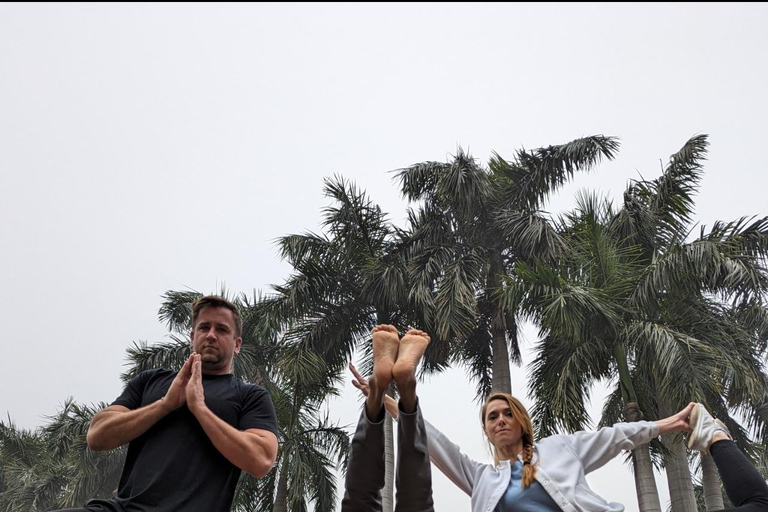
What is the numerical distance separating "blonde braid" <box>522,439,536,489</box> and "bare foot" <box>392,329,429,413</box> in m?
1.01

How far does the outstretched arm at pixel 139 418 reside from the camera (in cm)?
299

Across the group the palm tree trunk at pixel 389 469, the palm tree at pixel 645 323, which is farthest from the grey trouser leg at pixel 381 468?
the palm tree trunk at pixel 389 469

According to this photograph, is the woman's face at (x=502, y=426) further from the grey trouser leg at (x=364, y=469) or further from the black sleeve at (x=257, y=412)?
the black sleeve at (x=257, y=412)

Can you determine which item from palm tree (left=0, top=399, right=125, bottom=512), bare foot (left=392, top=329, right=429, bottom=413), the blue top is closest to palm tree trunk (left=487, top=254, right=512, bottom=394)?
palm tree (left=0, top=399, right=125, bottom=512)

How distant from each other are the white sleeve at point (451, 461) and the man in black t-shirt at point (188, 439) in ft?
3.09

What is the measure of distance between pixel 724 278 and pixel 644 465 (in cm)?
366

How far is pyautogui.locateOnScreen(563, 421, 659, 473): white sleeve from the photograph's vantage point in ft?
12.9

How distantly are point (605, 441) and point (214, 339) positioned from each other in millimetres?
2299

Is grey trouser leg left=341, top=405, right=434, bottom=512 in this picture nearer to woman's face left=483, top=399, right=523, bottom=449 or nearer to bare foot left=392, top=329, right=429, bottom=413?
bare foot left=392, top=329, right=429, bottom=413

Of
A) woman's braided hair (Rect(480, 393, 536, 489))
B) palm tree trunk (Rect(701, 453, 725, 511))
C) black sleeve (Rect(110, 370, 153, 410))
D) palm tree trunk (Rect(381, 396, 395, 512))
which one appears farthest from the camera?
palm tree trunk (Rect(701, 453, 725, 511))

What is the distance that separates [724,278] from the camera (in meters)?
12.4

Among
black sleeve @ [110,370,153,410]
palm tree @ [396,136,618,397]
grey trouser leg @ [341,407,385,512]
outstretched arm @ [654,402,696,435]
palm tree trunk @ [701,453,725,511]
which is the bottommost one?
grey trouser leg @ [341,407,385,512]

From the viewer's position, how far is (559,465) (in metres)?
3.78

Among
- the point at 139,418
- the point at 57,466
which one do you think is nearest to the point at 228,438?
the point at 139,418
